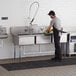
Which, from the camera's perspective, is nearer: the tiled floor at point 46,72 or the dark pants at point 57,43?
the tiled floor at point 46,72

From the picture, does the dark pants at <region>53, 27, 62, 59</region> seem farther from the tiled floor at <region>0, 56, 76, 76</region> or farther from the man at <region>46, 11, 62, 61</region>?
the tiled floor at <region>0, 56, 76, 76</region>

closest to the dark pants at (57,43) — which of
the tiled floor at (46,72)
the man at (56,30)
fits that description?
the man at (56,30)

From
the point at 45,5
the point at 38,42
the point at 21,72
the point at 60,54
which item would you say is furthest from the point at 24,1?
the point at 21,72

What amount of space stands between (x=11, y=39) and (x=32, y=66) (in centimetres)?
131

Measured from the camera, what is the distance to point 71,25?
8.59 m

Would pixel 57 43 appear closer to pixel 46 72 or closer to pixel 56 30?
pixel 56 30

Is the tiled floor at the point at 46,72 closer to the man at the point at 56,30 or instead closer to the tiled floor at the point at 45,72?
the tiled floor at the point at 45,72

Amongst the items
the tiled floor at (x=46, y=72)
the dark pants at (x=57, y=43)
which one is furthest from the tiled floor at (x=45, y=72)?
the dark pants at (x=57, y=43)

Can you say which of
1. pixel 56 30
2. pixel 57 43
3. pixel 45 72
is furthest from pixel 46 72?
pixel 56 30

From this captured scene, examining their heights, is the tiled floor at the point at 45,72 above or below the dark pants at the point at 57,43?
below

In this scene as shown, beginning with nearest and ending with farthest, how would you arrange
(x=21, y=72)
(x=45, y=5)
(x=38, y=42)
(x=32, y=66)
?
(x=21, y=72) < (x=32, y=66) < (x=38, y=42) < (x=45, y=5)

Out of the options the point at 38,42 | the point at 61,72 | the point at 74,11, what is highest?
the point at 74,11

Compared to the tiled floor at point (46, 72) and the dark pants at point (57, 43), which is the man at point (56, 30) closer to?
the dark pants at point (57, 43)

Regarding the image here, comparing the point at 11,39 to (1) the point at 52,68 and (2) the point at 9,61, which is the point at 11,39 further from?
(1) the point at 52,68
